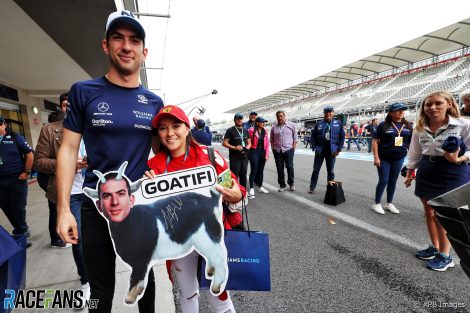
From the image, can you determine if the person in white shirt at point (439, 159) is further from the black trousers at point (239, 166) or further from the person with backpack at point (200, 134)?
the person with backpack at point (200, 134)

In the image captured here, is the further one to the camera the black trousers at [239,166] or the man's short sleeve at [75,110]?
the black trousers at [239,166]

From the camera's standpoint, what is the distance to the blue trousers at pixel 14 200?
10.0 feet

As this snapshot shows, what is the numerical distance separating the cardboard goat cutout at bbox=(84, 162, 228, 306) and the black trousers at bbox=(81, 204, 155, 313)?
19cm

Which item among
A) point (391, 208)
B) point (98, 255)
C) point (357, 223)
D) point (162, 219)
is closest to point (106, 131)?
point (162, 219)

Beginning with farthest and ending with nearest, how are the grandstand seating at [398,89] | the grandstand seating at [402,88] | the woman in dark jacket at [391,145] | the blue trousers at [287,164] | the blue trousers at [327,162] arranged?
the grandstand seating at [402,88]
the grandstand seating at [398,89]
the blue trousers at [287,164]
the blue trousers at [327,162]
the woman in dark jacket at [391,145]

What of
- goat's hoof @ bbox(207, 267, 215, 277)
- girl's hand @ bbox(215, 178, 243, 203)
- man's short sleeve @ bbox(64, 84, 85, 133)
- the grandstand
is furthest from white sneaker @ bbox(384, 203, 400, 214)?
the grandstand

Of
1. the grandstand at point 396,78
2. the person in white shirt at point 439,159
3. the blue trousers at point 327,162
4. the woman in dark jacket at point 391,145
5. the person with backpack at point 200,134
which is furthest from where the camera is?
the grandstand at point 396,78

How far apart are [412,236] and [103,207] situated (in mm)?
3683

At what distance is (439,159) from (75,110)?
3.27 metres

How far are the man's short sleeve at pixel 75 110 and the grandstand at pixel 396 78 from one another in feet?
74.6

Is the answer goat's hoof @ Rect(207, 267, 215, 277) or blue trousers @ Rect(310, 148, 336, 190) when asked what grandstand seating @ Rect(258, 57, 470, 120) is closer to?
blue trousers @ Rect(310, 148, 336, 190)

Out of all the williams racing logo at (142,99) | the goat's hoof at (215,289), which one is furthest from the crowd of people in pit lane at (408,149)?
the williams racing logo at (142,99)

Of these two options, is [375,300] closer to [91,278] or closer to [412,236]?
[412,236]

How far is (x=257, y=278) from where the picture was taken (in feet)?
4.32
